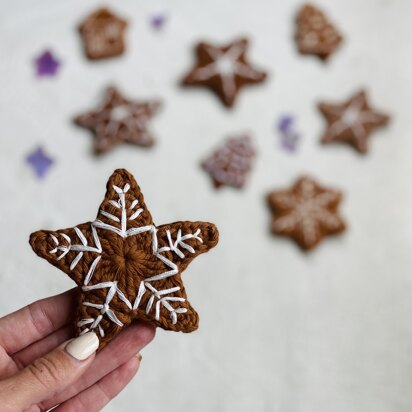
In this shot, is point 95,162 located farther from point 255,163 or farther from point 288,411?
point 288,411

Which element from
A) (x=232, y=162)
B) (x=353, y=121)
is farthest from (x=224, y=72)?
(x=353, y=121)

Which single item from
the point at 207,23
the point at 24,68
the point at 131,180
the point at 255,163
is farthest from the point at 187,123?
the point at 131,180

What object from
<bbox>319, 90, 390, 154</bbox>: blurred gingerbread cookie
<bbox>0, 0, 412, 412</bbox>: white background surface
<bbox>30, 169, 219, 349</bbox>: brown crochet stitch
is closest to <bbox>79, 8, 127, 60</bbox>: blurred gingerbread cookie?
<bbox>0, 0, 412, 412</bbox>: white background surface

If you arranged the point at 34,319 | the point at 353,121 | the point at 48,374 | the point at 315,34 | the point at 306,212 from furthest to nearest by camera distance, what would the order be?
the point at 315,34
the point at 353,121
the point at 306,212
the point at 34,319
the point at 48,374

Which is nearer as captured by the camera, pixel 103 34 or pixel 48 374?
pixel 48 374

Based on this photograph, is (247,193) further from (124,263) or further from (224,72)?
(124,263)

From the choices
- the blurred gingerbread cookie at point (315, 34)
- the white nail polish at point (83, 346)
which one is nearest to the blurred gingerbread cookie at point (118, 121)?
the blurred gingerbread cookie at point (315, 34)

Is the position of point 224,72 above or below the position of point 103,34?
below

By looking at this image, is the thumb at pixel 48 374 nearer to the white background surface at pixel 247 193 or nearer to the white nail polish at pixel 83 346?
the white nail polish at pixel 83 346
